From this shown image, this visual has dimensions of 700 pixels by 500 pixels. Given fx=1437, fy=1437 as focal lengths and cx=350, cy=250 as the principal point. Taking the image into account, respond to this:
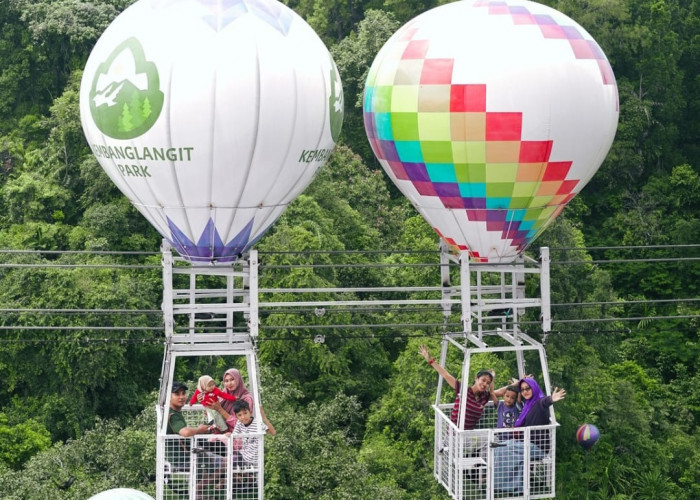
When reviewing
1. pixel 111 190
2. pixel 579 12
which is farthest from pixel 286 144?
pixel 579 12

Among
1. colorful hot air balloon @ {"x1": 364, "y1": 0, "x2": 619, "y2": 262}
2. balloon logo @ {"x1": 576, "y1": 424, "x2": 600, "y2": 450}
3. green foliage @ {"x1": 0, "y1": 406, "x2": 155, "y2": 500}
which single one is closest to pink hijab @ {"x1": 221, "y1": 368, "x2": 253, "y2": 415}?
colorful hot air balloon @ {"x1": 364, "y1": 0, "x2": 619, "y2": 262}

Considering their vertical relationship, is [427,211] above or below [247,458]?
above

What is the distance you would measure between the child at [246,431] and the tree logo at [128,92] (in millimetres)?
3218

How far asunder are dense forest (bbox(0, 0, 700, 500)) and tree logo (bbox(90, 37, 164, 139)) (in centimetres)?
691

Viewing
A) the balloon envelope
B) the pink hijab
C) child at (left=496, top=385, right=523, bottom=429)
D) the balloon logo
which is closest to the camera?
the pink hijab

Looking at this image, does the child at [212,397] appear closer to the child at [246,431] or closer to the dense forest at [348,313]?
the child at [246,431]

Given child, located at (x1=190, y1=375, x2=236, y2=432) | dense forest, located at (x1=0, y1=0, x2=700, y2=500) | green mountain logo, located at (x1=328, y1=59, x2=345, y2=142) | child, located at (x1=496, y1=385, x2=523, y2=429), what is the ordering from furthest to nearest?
dense forest, located at (x1=0, y1=0, x2=700, y2=500) → child, located at (x1=496, y1=385, x2=523, y2=429) → green mountain logo, located at (x1=328, y1=59, x2=345, y2=142) → child, located at (x1=190, y1=375, x2=236, y2=432)

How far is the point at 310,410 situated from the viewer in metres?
28.6

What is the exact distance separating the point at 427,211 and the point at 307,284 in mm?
13956

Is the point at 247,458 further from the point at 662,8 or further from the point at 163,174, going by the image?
the point at 662,8

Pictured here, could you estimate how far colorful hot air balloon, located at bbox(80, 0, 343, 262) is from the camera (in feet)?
50.3

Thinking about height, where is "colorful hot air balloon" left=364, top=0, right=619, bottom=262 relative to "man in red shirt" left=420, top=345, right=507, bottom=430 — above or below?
above

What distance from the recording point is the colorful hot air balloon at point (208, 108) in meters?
15.3

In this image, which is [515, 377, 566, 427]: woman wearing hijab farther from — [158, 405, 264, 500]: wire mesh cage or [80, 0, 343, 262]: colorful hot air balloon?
[80, 0, 343, 262]: colorful hot air balloon
